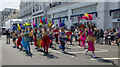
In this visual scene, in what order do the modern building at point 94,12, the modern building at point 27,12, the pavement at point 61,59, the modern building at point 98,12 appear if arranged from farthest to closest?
the modern building at point 27,12 → the modern building at point 94,12 → the modern building at point 98,12 → the pavement at point 61,59

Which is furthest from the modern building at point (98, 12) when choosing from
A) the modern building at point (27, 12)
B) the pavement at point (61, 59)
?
the modern building at point (27, 12)

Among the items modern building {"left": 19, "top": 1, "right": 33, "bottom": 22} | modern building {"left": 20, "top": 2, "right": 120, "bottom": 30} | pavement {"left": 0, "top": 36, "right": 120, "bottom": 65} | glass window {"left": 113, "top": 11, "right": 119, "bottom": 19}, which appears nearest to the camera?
pavement {"left": 0, "top": 36, "right": 120, "bottom": 65}

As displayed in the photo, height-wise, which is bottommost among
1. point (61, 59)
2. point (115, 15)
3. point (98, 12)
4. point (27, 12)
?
point (61, 59)

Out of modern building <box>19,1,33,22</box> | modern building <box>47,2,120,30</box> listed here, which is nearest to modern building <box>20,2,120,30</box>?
modern building <box>47,2,120,30</box>

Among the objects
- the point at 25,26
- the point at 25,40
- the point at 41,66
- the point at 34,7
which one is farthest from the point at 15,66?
the point at 34,7

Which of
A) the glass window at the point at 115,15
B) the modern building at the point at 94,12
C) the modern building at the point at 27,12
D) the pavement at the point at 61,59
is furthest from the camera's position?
the modern building at the point at 27,12

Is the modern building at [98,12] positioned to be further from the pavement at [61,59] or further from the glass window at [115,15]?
the pavement at [61,59]

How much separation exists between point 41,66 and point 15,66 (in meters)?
1.15

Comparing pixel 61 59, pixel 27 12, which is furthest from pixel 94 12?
pixel 27 12

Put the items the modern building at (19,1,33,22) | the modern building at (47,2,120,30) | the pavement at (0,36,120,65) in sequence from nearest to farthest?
the pavement at (0,36,120,65) → the modern building at (47,2,120,30) → the modern building at (19,1,33,22)

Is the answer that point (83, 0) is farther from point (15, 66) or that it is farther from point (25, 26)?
point (15, 66)

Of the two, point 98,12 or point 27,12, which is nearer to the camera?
point 98,12

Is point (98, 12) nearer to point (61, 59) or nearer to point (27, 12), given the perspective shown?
point (61, 59)

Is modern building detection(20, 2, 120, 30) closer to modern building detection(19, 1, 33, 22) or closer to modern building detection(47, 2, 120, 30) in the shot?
modern building detection(47, 2, 120, 30)
